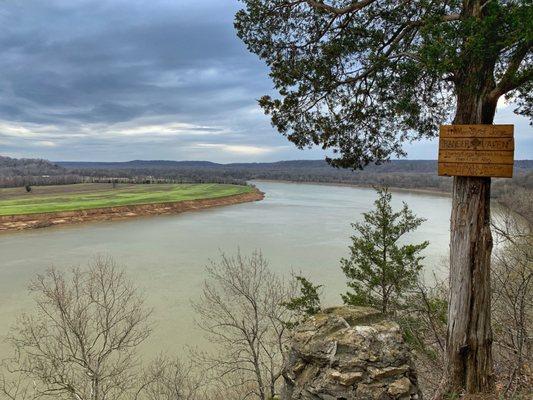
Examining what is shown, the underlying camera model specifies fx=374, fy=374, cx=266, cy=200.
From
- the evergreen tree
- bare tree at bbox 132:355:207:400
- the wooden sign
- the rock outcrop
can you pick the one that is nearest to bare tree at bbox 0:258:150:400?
bare tree at bbox 132:355:207:400

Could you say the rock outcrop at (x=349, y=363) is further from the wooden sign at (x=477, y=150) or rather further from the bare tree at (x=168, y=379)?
the bare tree at (x=168, y=379)

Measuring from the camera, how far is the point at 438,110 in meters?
4.76

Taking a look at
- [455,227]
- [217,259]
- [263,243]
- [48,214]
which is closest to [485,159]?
[455,227]

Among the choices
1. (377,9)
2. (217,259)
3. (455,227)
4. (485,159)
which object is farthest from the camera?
(217,259)

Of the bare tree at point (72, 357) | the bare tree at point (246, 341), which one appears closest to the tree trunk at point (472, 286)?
the bare tree at point (246, 341)

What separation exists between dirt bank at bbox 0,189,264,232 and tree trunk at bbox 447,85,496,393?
4088 centimetres

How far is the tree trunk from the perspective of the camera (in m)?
3.61

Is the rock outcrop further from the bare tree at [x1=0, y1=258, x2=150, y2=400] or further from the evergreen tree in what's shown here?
the evergreen tree

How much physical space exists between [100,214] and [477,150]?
4544 centimetres

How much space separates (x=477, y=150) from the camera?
11.5ft

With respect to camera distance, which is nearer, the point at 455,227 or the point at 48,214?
the point at 455,227

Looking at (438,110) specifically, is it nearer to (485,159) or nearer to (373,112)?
(373,112)

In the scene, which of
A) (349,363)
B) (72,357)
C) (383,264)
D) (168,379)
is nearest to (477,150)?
(349,363)

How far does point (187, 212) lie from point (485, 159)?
158 ft
